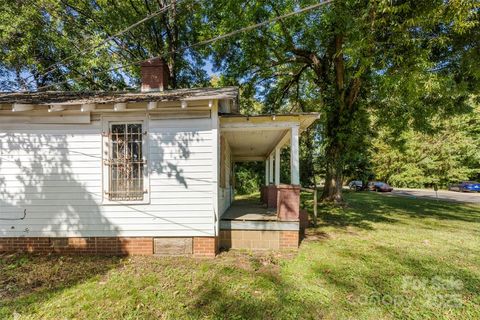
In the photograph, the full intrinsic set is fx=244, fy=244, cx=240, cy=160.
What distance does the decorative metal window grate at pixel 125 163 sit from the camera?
5.22 m

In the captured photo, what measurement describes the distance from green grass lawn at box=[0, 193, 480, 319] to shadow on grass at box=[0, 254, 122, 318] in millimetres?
17

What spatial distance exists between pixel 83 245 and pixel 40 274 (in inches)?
36.3

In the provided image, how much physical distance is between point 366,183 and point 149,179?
2701 cm

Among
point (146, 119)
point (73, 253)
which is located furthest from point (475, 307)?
point (73, 253)

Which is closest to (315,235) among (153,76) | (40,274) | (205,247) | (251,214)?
(251,214)

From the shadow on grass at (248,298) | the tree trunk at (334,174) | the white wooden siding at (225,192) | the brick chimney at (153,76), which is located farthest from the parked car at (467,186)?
the brick chimney at (153,76)

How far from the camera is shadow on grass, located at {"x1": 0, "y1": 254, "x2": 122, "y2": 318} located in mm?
3580

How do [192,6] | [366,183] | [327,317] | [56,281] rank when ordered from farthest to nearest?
[366,183] → [192,6] → [56,281] → [327,317]

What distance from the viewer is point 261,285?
3902mm

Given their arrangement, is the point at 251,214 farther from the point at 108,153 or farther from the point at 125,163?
the point at 108,153

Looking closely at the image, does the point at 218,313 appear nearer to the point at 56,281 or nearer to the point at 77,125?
the point at 56,281

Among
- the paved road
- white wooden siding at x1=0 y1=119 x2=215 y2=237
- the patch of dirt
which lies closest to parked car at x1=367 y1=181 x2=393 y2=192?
the paved road

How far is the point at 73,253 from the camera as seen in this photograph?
5.20 m

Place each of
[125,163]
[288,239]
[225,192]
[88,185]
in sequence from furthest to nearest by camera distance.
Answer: [225,192]
[288,239]
[125,163]
[88,185]
